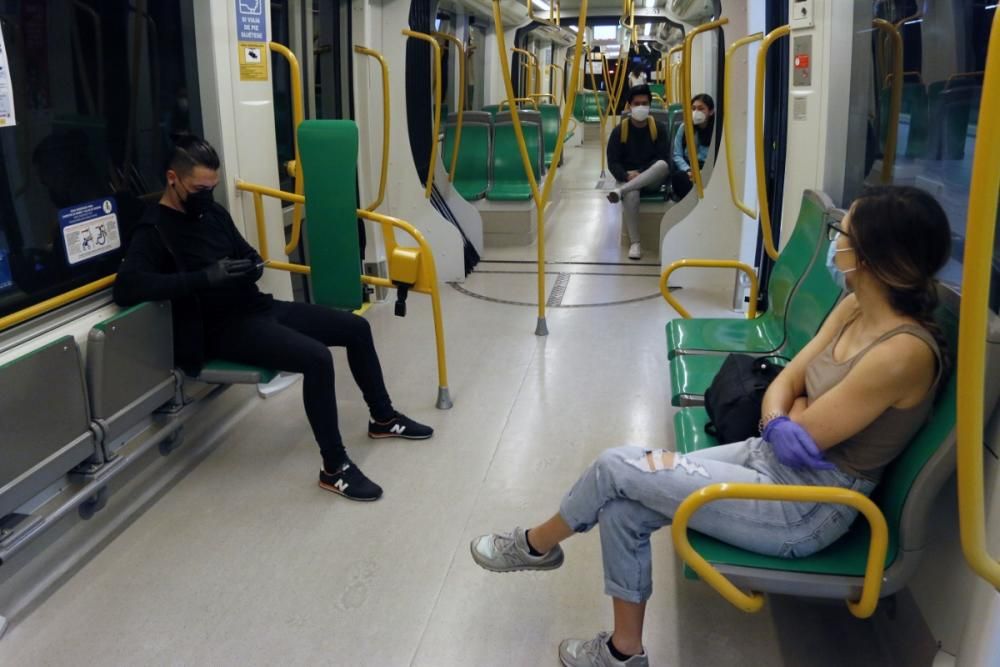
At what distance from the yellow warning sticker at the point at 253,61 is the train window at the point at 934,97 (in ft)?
8.08

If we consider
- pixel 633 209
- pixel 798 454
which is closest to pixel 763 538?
pixel 798 454

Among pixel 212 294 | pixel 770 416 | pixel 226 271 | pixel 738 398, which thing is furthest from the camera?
pixel 212 294

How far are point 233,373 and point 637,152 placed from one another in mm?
4927

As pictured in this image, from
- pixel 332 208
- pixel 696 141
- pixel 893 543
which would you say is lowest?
pixel 893 543

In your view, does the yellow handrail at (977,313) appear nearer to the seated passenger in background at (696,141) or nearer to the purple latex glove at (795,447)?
the purple latex glove at (795,447)

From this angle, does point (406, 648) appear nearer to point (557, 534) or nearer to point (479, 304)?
point (557, 534)

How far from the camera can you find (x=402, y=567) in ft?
8.38

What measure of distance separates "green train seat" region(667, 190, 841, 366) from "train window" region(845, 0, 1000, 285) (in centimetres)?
26

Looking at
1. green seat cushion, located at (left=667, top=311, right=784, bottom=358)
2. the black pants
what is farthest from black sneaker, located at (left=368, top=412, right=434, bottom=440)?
green seat cushion, located at (left=667, top=311, right=784, bottom=358)

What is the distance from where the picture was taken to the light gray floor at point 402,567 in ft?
7.18

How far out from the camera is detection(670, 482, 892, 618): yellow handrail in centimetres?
162

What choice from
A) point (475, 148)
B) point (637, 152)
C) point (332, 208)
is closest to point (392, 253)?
point (332, 208)

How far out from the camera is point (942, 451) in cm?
164

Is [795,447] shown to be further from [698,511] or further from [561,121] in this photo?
[561,121]
